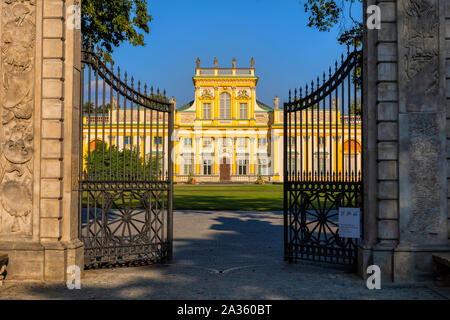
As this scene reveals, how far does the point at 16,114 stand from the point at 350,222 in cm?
471

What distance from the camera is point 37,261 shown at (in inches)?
209

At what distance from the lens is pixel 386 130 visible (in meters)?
5.30

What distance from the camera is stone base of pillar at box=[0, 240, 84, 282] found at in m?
5.30

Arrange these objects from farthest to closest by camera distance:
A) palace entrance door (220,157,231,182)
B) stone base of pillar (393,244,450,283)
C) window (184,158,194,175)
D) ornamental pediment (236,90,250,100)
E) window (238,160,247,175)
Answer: ornamental pediment (236,90,250,100)
window (238,160,247,175)
palace entrance door (220,157,231,182)
window (184,158,194,175)
stone base of pillar (393,244,450,283)

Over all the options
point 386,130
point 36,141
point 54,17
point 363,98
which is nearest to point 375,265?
point 386,130

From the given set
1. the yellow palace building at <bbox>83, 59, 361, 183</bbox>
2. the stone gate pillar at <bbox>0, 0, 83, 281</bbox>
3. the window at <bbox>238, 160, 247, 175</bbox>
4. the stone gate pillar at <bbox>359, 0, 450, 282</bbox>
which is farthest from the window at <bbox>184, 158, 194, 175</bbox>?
the stone gate pillar at <bbox>359, 0, 450, 282</bbox>

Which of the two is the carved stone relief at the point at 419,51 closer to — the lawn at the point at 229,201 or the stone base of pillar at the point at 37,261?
the stone base of pillar at the point at 37,261

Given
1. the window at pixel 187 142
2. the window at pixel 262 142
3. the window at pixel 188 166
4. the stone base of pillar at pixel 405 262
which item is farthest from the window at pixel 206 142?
the stone base of pillar at pixel 405 262

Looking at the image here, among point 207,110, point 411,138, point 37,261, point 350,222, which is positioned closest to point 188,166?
point 207,110

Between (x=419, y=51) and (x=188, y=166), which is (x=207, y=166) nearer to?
(x=188, y=166)

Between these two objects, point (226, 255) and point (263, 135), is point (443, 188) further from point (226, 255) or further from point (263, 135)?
point (263, 135)

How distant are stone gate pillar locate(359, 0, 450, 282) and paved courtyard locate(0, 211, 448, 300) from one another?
0.48 metres

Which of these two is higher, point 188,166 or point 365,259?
point 188,166

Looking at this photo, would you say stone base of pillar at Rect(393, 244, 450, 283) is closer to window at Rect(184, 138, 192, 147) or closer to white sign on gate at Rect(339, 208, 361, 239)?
white sign on gate at Rect(339, 208, 361, 239)
